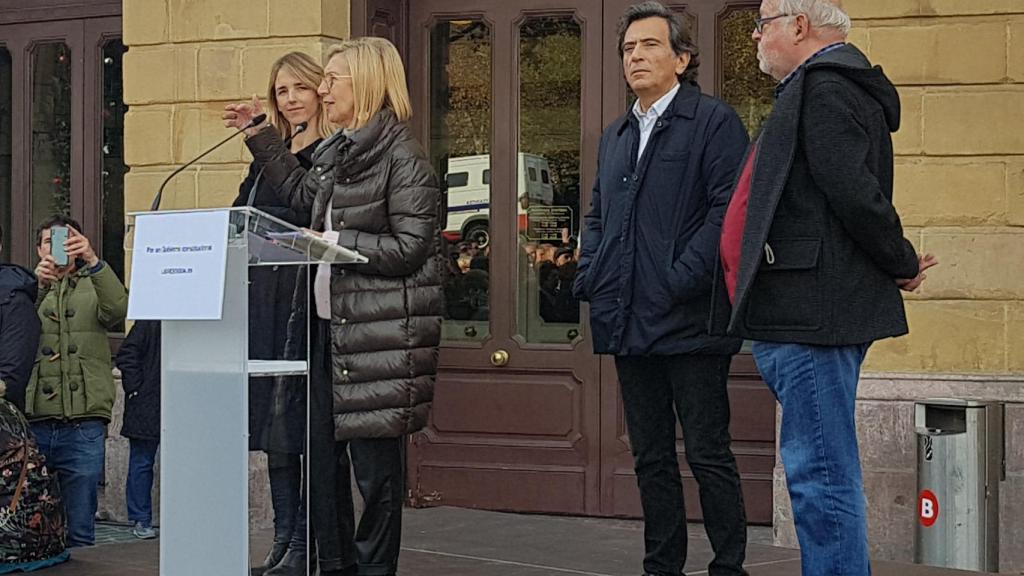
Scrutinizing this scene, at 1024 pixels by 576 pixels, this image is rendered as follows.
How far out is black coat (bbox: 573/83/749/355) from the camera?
5.75 meters

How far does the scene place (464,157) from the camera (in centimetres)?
888

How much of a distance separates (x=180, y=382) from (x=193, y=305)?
263 millimetres

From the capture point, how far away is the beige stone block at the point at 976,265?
747 cm

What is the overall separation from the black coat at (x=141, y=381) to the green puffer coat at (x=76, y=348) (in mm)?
230

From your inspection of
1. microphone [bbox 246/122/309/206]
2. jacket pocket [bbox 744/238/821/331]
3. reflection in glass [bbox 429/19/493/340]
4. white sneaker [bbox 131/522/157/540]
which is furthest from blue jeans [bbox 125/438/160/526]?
jacket pocket [bbox 744/238/821/331]

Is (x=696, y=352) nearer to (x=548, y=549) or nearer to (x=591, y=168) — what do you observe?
(x=548, y=549)

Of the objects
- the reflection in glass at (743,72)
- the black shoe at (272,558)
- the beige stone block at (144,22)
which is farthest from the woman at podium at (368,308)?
the beige stone block at (144,22)

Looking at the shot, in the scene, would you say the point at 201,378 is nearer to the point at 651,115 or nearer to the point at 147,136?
the point at 651,115

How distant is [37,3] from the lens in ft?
34.0

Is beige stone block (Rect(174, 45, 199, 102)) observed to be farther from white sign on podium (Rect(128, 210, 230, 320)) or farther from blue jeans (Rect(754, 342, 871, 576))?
blue jeans (Rect(754, 342, 871, 576))

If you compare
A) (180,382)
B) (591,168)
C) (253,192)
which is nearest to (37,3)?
(591,168)

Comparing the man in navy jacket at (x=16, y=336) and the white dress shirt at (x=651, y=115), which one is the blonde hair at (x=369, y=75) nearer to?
the white dress shirt at (x=651, y=115)

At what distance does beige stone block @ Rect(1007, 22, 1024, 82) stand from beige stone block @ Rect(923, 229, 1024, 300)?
0.71 meters

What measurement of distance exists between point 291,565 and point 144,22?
4.75 metres
